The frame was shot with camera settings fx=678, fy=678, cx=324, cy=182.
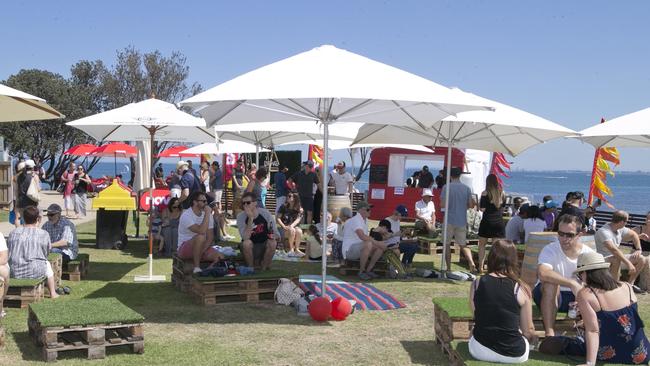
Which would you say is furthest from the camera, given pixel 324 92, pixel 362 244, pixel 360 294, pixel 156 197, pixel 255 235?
pixel 156 197

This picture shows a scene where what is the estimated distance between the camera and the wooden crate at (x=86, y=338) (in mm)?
5711

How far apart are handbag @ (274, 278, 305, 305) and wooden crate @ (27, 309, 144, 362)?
7.66ft

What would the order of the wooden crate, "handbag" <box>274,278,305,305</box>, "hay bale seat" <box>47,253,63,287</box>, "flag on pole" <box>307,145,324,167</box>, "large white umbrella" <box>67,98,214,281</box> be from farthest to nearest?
"flag on pole" <box>307,145,324,167</box>
"large white umbrella" <box>67,98,214,281</box>
"hay bale seat" <box>47,253,63,287</box>
"handbag" <box>274,278,305,305</box>
the wooden crate

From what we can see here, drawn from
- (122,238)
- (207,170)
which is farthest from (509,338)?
(207,170)

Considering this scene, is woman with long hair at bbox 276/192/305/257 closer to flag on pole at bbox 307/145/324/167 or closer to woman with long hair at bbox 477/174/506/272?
woman with long hair at bbox 477/174/506/272

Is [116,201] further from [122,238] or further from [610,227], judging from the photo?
[610,227]

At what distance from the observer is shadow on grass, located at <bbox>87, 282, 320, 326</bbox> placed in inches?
289

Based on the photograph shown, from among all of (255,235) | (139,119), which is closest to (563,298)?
(255,235)

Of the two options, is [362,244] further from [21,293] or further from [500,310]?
[500,310]

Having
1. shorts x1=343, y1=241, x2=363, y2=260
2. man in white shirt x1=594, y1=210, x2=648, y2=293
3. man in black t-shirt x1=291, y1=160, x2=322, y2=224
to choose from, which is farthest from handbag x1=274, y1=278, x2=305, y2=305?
man in black t-shirt x1=291, y1=160, x2=322, y2=224

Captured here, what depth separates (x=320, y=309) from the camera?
→ 24.0ft

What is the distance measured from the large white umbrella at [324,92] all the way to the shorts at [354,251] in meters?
2.32

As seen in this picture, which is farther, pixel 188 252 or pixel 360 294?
pixel 188 252

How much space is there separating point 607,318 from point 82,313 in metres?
4.39
